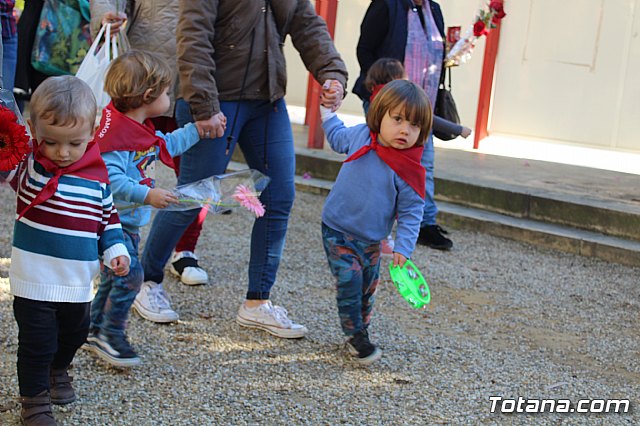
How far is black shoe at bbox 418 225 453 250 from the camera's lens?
20.9 ft

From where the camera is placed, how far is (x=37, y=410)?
10.1ft

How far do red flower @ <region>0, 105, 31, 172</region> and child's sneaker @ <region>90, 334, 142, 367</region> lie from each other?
1.27m

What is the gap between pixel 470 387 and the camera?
3.87 meters

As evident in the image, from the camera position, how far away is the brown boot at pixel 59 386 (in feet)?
11.0

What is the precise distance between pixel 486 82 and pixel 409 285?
5.81 meters

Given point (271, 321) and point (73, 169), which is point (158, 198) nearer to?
point (73, 169)

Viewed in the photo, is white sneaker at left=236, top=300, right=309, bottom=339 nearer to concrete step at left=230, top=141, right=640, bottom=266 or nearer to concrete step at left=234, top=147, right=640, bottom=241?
concrete step at left=230, top=141, right=640, bottom=266

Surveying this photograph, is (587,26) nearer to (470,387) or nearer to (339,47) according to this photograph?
(339,47)

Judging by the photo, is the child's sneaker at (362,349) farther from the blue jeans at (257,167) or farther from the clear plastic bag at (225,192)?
the clear plastic bag at (225,192)

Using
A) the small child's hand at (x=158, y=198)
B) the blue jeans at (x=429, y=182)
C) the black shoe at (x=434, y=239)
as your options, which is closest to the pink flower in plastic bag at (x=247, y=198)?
the small child's hand at (x=158, y=198)

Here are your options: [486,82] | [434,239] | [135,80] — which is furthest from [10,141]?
[486,82]

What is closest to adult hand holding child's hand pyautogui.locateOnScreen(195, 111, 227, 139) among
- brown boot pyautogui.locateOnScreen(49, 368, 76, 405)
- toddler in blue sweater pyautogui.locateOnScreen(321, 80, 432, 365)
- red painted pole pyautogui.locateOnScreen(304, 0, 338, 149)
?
toddler in blue sweater pyautogui.locateOnScreen(321, 80, 432, 365)

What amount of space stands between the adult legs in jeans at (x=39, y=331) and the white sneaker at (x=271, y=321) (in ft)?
4.25


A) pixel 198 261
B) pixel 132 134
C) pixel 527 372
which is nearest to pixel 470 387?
pixel 527 372
